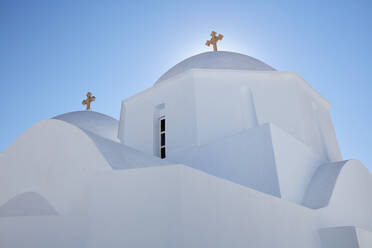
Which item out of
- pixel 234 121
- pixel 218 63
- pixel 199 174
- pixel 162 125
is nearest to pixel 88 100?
pixel 162 125

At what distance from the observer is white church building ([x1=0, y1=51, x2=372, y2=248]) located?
10.6 feet

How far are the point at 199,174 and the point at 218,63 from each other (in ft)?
18.6

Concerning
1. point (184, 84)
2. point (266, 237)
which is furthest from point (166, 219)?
point (184, 84)

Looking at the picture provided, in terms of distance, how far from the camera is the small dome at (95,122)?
10602mm

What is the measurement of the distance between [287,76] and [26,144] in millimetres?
5971

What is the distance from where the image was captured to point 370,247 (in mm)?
5266

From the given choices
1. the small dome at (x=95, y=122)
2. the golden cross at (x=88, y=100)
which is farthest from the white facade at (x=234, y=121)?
the golden cross at (x=88, y=100)

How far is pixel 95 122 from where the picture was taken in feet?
36.3

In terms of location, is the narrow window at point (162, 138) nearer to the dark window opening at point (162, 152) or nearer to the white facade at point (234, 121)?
the dark window opening at point (162, 152)

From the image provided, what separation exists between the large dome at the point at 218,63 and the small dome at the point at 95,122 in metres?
2.92

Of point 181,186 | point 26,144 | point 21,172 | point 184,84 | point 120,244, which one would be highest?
point 184,84

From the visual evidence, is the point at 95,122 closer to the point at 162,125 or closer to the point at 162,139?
the point at 162,125

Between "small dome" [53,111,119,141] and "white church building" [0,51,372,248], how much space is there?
129 mm

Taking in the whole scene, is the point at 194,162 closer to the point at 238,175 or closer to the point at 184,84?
the point at 238,175
